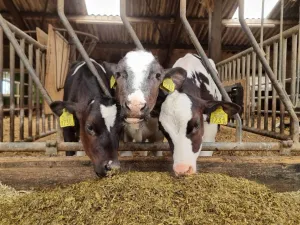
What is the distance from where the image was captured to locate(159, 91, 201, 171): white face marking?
2186 millimetres

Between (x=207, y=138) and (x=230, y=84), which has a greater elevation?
(x=230, y=84)

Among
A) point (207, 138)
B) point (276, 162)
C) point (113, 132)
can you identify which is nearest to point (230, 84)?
point (207, 138)

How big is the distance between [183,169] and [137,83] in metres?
0.67

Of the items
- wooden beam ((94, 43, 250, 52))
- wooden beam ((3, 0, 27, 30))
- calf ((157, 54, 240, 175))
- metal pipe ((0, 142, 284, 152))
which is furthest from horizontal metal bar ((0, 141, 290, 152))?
wooden beam ((94, 43, 250, 52))

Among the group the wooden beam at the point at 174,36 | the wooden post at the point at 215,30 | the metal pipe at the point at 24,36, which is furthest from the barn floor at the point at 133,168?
the wooden beam at the point at 174,36

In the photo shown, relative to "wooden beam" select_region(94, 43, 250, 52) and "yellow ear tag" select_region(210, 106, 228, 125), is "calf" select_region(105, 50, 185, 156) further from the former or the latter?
"wooden beam" select_region(94, 43, 250, 52)

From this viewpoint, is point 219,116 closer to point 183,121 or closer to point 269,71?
point 183,121

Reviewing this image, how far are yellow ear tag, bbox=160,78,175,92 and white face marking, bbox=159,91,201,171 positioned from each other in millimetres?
44

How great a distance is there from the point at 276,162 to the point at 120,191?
130 cm

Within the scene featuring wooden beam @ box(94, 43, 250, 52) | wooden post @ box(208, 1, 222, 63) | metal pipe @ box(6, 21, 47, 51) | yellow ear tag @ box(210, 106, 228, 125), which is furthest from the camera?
wooden beam @ box(94, 43, 250, 52)

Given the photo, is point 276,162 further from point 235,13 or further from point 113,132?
point 235,13

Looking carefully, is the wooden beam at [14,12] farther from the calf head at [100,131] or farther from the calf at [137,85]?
the calf head at [100,131]

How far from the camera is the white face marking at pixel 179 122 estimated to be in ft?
7.17

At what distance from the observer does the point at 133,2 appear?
8703mm
